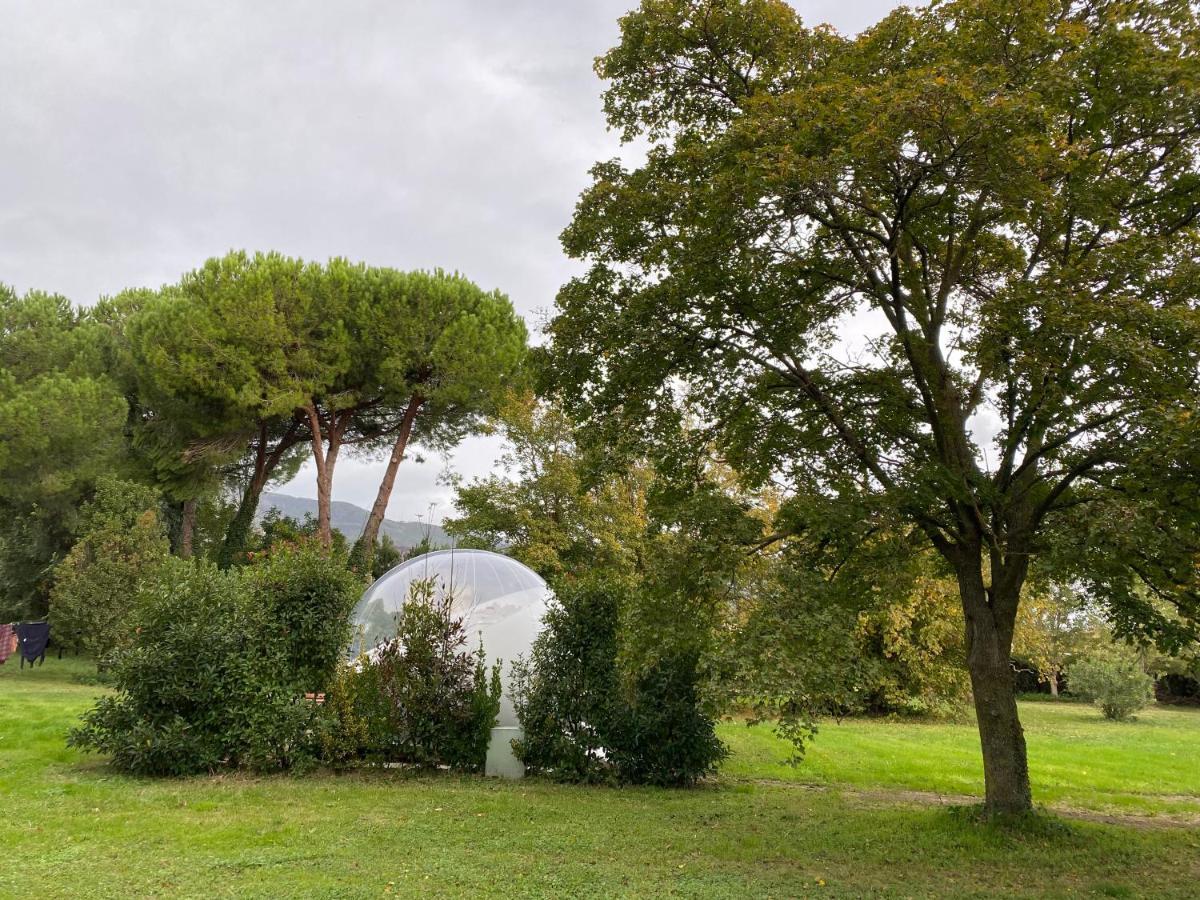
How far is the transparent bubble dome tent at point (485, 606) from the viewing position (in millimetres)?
9906

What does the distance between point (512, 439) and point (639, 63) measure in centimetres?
1555

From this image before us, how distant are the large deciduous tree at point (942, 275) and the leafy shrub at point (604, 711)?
102 inches

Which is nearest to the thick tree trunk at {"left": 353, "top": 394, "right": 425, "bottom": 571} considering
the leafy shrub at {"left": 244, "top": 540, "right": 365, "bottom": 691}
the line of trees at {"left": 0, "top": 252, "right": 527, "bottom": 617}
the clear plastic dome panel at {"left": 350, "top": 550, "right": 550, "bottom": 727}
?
the line of trees at {"left": 0, "top": 252, "right": 527, "bottom": 617}

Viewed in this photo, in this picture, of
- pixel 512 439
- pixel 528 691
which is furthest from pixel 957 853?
pixel 512 439

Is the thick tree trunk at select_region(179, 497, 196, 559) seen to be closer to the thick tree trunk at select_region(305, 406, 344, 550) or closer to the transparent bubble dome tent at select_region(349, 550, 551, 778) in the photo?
the thick tree trunk at select_region(305, 406, 344, 550)

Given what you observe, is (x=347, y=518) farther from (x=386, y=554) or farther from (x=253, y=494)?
(x=253, y=494)

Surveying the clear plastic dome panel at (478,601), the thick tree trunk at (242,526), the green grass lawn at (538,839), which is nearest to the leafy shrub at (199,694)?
the green grass lawn at (538,839)

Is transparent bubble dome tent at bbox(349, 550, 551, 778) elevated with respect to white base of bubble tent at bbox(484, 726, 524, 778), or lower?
elevated

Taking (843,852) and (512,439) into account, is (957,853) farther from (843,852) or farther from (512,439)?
(512,439)

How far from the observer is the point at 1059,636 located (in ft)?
96.4

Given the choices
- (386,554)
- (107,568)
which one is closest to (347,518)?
(386,554)

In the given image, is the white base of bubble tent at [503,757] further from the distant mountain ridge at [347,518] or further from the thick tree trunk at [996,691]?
the distant mountain ridge at [347,518]

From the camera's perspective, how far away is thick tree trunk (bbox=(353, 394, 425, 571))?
81.8ft

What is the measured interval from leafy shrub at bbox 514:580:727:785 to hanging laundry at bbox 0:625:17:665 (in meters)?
19.8
